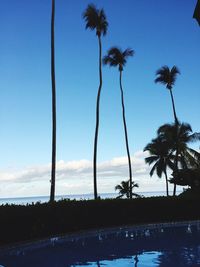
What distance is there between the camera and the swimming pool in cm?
1256

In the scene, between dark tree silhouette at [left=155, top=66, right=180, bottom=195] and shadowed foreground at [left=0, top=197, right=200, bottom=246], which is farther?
dark tree silhouette at [left=155, top=66, right=180, bottom=195]

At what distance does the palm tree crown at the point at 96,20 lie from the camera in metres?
→ 36.7

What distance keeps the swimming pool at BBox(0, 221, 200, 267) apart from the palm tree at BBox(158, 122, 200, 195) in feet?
91.0

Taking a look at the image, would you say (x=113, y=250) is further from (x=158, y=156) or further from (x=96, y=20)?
(x=158, y=156)

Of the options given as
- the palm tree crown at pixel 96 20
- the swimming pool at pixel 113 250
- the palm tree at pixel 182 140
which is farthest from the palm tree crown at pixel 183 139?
the swimming pool at pixel 113 250

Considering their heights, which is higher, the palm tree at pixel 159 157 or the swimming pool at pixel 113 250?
the palm tree at pixel 159 157

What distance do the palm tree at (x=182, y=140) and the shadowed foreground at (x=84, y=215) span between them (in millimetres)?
20490

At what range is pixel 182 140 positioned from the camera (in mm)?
47750

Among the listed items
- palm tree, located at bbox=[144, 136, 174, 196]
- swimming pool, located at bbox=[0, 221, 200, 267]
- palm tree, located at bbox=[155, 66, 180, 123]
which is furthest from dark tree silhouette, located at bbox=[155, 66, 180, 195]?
swimming pool, located at bbox=[0, 221, 200, 267]

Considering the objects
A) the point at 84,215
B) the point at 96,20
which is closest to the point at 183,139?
the point at 96,20

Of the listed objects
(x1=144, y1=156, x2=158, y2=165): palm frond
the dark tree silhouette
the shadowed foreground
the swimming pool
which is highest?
the dark tree silhouette

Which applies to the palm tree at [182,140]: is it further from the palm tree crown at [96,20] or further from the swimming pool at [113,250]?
the swimming pool at [113,250]

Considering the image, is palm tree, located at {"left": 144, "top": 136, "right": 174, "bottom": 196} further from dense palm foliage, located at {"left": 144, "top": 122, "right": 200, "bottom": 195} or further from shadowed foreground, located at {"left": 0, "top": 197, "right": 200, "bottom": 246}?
shadowed foreground, located at {"left": 0, "top": 197, "right": 200, "bottom": 246}

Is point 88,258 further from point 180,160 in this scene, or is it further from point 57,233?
point 180,160
